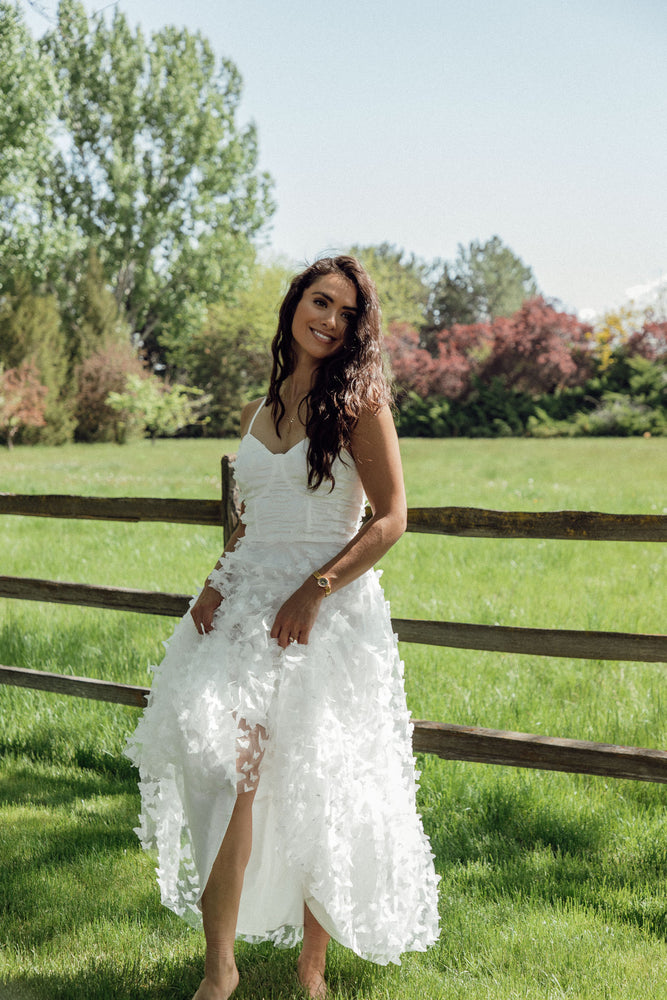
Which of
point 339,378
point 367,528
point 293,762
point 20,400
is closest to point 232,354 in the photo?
point 20,400

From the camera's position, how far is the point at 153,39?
3741 cm

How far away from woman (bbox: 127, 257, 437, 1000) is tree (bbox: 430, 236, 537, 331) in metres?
60.7

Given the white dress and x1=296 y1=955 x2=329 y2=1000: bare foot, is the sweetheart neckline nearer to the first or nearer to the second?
the white dress

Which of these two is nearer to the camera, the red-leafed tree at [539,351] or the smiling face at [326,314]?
the smiling face at [326,314]

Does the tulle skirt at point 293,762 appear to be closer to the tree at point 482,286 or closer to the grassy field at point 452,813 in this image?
the grassy field at point 452,813

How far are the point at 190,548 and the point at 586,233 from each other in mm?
47453

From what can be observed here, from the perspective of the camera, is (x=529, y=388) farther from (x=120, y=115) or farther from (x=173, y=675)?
(x=173, y=675)

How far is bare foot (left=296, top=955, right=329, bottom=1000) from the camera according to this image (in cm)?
253

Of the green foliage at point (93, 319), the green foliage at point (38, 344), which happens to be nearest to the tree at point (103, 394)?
the green foliage at point (93, 319)

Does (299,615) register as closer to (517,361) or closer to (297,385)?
(297,385)

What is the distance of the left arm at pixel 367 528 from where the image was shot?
2.37 meters

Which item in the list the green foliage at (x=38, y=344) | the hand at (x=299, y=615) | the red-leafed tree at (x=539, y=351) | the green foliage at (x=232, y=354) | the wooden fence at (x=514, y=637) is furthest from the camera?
the green foliage at (x=232, y=354)

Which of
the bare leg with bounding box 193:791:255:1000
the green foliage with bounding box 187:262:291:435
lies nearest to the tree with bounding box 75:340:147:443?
the green foliage with bounding box 187:262:291:435

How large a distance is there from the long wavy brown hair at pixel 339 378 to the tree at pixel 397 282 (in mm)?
42185
